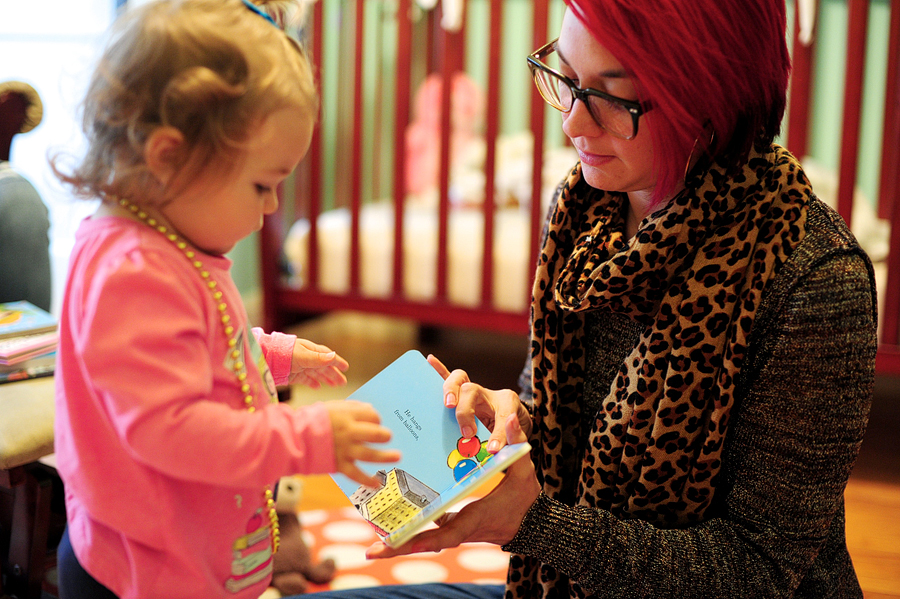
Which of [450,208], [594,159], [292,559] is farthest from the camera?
[450,208]

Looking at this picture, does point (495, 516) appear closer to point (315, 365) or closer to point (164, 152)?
point (315, 365)

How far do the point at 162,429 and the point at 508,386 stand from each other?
2070 mm

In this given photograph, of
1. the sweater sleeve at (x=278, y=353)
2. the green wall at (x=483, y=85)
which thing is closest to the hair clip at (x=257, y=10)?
the sweater sleeve at (x=278, y=353)

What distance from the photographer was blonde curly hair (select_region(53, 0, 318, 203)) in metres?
0.59

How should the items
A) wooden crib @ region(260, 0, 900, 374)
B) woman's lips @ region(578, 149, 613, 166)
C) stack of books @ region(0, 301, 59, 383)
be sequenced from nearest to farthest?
woman's lips @ region(578, 149, 613, 166) < stack of books @ region(0, 301, 59, 383) < wooden crib @ region(260, 0, 900, 374)

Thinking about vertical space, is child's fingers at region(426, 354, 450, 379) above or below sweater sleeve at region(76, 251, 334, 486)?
below

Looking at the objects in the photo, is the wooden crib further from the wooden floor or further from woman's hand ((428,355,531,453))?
woman's hand ((428,355,531,453))

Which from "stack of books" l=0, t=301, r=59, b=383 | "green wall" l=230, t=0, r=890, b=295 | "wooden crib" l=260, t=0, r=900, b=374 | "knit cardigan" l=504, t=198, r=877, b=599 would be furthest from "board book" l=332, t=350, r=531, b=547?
"green wall" l=230, t=0, r=890, b=295

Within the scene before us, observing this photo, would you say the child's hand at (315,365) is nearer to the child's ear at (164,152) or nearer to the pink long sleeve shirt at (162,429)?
the pink long sleeve shirt at (162,429)

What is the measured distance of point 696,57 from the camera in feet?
2.60

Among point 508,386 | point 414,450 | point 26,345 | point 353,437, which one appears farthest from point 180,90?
point 508,386

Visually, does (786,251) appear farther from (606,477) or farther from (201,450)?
(201,450)

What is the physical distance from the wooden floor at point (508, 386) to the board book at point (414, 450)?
2.37 ft

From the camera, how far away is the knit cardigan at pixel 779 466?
78 centimetres
